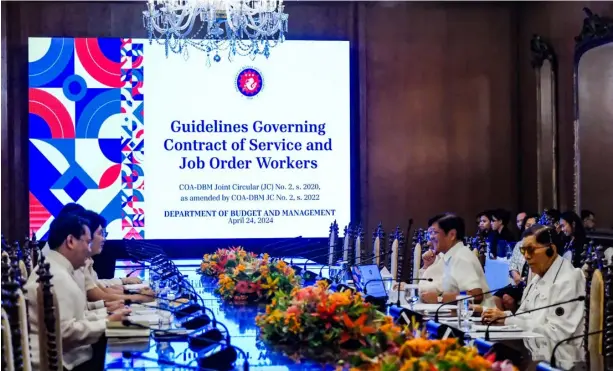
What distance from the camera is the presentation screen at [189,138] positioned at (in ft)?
31.6

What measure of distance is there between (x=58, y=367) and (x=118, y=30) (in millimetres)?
7177

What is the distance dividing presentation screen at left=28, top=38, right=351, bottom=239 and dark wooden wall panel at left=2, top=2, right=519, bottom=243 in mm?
518

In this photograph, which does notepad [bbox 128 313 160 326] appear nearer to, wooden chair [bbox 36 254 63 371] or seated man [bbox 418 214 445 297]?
wooden chair [bbox 36 254 63 371]

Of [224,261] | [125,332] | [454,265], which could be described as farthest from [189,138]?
[125,332]

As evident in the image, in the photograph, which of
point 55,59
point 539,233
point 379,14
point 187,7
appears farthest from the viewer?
Answer: point 379,14

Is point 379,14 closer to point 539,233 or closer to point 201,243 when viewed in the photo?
point 201,243

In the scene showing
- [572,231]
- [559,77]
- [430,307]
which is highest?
[559,77]

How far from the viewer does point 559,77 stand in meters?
9.57

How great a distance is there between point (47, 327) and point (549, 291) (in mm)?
2094

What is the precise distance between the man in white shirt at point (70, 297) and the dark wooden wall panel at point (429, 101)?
6.29m

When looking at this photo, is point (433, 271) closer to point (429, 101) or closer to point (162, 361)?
point (162, 361)

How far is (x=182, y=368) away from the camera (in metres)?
2.78

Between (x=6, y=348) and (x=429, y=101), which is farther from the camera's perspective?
(x=429, y=101)

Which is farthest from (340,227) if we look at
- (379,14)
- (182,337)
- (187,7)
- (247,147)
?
(182,337)
